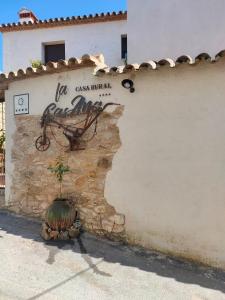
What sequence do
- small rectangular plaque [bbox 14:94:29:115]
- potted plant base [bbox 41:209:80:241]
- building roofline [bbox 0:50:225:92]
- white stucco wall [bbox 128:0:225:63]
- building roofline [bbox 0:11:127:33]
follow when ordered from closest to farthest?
building roofline [bbox 0:50:225:92] < potted plant base [bbox 41:209:80:241] < small rectangular plaque [bbox 14:94:29:115] < white stucco wall [bbox 128:0:225:63] < building roofline [bbox 0:11:127:33]

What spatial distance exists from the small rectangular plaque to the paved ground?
8.61 ft

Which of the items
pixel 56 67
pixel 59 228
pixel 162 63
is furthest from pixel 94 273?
pixel 56 67

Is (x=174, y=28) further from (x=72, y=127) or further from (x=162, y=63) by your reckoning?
(x=72, y=127)

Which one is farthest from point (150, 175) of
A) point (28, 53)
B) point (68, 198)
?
point (28, 53)

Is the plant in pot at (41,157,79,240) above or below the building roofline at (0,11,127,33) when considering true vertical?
below

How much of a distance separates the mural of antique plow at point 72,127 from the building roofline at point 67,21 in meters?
8.34

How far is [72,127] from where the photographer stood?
6578 millimetres

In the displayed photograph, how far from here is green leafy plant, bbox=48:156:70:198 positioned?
21.5 ft

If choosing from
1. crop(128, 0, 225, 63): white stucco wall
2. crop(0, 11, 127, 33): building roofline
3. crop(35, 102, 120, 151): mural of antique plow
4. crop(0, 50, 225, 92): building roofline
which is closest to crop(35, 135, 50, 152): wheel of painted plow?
crop(35, 102, 120, 151): mural of antique plow

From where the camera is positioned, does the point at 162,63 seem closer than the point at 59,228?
Yes

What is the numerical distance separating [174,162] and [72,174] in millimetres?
2076

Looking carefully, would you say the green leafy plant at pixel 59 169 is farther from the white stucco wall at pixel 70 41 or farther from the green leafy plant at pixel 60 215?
the white stucco wall at pixel 70 41

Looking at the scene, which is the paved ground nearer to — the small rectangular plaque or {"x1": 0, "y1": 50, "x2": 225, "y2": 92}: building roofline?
the small rectangular plaque

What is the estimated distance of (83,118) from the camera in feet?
21.2
